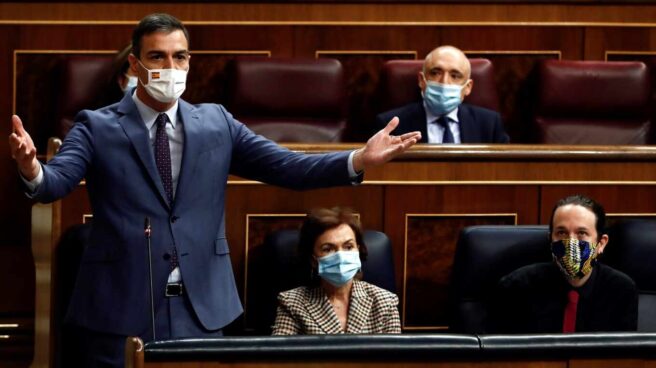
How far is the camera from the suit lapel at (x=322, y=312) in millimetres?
1289

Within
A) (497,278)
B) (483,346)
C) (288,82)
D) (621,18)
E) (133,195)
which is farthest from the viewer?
(621,18)

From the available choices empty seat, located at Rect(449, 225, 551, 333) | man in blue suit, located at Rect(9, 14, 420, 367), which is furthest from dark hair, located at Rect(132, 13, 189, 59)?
empty seat, located at Rect(449, 225, 551, 333)

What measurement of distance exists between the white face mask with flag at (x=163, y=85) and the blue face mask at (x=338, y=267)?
28 cm

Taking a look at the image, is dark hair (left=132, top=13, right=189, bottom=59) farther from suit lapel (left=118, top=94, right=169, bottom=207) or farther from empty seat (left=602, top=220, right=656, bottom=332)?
empty seat (left=602, top=220, right=656, bottom=332)

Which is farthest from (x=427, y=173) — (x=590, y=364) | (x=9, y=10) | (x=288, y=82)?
(x=9, y=10)

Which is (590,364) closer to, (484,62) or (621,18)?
(484,62)

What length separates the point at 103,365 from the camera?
1106 millimetres

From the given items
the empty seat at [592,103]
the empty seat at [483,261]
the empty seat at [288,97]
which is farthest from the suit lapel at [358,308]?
the empty seat at [592,103]

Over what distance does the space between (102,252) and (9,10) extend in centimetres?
92

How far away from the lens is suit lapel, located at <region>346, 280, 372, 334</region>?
130 cm

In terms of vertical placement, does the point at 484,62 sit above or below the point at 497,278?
above

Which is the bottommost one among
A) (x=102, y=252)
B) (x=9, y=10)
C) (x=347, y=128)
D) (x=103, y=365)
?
(x=103, y=365)

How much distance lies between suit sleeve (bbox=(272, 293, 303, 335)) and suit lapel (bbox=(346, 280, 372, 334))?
5cm

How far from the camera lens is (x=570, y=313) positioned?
1.33 m
